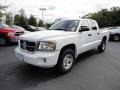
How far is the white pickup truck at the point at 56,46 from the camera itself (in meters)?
4.18


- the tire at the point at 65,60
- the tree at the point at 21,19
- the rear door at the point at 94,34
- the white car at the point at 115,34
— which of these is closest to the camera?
the tire at the point at 65,60

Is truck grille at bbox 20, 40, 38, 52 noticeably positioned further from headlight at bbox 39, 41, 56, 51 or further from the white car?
the white car

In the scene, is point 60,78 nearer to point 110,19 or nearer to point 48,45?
point 48,45

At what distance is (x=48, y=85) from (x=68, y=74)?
994mm

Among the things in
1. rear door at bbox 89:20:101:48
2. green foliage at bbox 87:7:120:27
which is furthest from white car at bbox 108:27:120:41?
green foliage at bbox 87:7:120:27

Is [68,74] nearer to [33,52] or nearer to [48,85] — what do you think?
[48,85]

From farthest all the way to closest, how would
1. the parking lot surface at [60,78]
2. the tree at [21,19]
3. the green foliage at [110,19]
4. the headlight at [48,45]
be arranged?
the green foliage at [110,19], the tree at [21,19], the headlight at [48,45], the parking lot surface at [60,78]

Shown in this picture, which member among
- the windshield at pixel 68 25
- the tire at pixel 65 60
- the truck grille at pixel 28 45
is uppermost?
the windshield at pixel 68 25

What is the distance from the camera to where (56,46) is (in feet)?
13.9

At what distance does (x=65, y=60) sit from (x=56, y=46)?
2.48 feet

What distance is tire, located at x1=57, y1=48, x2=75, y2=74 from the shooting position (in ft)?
14.8

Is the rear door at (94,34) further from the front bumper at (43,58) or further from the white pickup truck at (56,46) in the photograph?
the front bumper at (43,58)

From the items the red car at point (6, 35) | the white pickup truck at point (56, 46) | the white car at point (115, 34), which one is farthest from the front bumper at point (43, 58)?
the white car at point (115, 34)

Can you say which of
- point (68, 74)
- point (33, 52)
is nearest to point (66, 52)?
point (68, 74)
